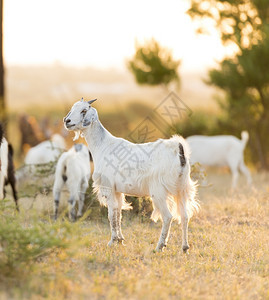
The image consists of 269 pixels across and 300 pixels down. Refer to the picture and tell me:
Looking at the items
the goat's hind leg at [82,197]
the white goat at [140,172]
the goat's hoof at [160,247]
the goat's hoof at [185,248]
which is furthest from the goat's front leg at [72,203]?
the goat's hoof at [185,248]

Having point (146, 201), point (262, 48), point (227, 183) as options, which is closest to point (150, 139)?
point (146, 201)

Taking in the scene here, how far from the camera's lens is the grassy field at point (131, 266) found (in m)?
4.78

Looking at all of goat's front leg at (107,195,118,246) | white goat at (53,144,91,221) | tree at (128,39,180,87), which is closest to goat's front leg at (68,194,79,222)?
white goat at (53,144,91,221)

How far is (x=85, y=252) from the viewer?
6035mm

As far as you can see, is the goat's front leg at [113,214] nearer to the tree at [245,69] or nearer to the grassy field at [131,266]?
the grassy field at [131,266]

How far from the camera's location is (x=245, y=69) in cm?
1670

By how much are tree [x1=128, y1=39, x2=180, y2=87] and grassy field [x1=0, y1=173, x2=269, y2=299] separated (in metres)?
15.7

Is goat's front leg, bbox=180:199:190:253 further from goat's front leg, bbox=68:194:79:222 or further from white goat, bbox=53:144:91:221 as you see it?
goat's front leg, bbox=68:194:79:222

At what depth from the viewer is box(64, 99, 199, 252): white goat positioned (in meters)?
5.97

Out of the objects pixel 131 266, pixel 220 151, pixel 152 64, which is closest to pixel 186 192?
pixel 131 266

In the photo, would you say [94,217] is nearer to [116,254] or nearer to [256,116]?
[116,254]

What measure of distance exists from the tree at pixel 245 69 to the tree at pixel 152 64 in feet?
14.2

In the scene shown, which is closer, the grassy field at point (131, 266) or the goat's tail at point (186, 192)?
the grassy field at point (131, 266)

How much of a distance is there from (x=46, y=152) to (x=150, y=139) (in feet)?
8.88
